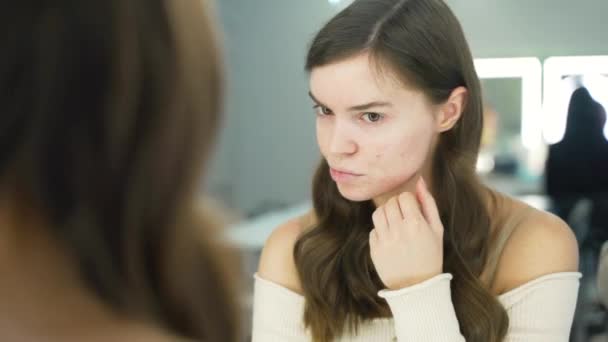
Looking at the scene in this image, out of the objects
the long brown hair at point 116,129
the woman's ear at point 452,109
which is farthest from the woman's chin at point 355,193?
the long brown hair at point 116,129

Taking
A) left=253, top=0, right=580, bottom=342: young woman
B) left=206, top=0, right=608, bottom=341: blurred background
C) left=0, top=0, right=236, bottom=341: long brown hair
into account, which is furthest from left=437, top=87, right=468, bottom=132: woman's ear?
left=0, top=0, right=236, bottom=341: long brown hair

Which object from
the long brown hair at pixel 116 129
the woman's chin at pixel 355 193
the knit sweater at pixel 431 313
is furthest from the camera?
the woman's chin at pixel 355 193

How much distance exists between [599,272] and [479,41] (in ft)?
1.09

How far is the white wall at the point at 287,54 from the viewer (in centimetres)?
98

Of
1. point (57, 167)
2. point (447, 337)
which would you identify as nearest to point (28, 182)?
point (57, 167)

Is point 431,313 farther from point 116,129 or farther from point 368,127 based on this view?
point 116,129

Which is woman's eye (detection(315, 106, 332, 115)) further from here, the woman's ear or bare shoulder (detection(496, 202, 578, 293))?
bare shoulder (detection(496, 202, 578, 293))

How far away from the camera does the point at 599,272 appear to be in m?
0.99

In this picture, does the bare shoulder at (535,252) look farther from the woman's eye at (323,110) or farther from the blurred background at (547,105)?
the woman's eye at (323,110)

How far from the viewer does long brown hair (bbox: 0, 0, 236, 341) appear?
0.30m

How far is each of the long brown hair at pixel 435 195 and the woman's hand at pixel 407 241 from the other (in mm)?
79

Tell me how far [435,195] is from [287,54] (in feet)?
1.08

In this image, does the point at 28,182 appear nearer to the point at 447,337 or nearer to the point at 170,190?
the point at 170,190

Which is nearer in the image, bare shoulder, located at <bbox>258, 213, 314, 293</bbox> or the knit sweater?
the knit sweater
